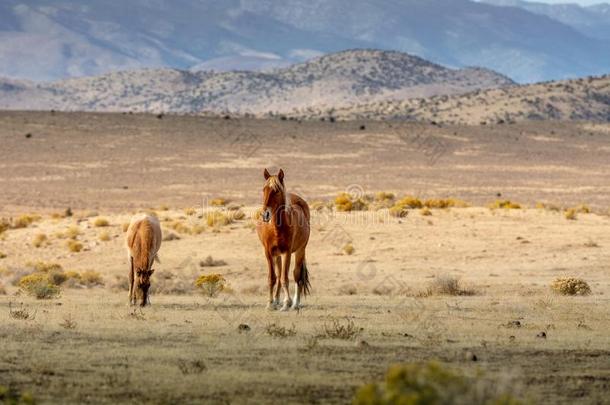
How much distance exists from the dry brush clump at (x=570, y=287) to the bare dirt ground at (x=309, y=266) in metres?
0.32

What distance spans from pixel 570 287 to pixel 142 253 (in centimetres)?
851

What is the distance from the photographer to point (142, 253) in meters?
19.3

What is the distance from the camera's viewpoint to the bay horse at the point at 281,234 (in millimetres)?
18016

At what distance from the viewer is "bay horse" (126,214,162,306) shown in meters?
19.3

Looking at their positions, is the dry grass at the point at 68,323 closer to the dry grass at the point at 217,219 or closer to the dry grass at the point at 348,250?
the dry grass at the point at 348,250

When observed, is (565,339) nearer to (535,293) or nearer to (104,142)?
(535,293)

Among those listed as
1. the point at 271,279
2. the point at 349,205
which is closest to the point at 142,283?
the point at 271,279

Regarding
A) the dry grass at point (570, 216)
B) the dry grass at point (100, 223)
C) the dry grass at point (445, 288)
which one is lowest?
the dry grass at point (445, 288)

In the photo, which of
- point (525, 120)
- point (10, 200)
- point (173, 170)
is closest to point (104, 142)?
point (173, 170)

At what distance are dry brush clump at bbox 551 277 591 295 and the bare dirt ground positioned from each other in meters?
0.32

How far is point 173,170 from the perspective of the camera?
219 feet

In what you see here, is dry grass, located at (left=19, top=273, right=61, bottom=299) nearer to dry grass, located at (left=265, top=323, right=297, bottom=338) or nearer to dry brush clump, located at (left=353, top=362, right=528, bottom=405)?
dry grass, located at (left=265, top=323, right=297, bottom=338)

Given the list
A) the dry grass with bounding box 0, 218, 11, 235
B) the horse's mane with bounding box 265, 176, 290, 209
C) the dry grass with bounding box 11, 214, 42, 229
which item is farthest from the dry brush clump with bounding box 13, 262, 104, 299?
the dry grass with bounding box 11, 214, 42, 229

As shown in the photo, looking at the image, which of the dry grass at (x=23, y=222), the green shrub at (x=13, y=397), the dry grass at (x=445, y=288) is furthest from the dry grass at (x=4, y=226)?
the green shrub at (x=13, y=397)
